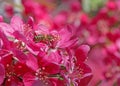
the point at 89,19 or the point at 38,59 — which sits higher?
the point at 38,59

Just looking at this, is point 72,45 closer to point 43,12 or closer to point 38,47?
point 38,47

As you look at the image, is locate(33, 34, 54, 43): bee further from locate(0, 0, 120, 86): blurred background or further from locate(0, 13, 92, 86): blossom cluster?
locate(0, 0, 120, 86): blurred background

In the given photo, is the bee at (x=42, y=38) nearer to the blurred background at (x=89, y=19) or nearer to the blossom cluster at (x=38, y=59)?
the blossom cluster at (x=38, y=59)

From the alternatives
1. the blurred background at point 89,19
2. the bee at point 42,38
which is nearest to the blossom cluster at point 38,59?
the bee at point 42,38

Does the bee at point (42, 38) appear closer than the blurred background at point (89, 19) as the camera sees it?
Yes

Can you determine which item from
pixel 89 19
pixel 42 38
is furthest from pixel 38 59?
pixel 89 19

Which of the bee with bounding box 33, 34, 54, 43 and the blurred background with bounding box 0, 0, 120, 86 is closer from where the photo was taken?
the bee with bounding box 33, 34, 54, 43

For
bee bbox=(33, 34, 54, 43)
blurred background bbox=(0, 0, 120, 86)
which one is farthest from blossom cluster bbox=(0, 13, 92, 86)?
blurred background bbox=(0, 0, 120, 86)

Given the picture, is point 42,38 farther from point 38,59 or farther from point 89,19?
point 89,19

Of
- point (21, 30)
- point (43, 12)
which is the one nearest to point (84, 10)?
point (43, 12)

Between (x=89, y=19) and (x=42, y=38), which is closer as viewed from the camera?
(x=42, y=38)

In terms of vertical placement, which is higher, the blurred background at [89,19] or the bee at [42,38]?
the bee at [42,38]
